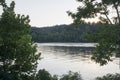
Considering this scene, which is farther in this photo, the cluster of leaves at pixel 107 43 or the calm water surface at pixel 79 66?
the calm water surface at pixel 79 66

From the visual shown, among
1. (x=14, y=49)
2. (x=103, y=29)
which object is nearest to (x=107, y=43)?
(x=103, y=29)

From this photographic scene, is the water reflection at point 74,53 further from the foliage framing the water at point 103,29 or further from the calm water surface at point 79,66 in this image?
the foliage framing the water at point 103,29

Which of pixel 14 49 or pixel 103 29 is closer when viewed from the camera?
pixel 14 49

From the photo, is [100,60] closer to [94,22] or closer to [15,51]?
[94,22]

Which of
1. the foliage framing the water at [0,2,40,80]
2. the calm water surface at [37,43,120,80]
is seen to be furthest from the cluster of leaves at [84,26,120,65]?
the calm water surface at [37,43,120,80]

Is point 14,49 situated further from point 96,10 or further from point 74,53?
point 74,53

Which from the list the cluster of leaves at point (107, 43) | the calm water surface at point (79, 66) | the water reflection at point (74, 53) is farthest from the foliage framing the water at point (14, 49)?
the water reflection at point (74, 53)

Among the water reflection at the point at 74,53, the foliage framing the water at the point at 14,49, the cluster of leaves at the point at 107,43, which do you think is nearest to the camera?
the foliage framing the water at the point at 14,49

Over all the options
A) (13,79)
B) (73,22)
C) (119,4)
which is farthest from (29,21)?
(119,4)

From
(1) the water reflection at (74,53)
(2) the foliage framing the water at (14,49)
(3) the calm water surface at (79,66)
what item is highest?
(2) the foliage framing the water at (14,49)

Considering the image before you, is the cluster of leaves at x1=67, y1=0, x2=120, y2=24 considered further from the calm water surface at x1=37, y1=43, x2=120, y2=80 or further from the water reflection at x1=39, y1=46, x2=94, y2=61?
the water reflection at x1=39, y1=46, x2=94, y2=61

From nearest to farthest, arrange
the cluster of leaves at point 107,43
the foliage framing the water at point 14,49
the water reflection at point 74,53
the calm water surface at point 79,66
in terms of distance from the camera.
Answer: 1. the foliage framing the water at point 14,49
2. the cluster of leaves at point 107,43
3. the calm water surface at point 79,66
4. the water reflection at point 74,53

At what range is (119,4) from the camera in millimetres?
30672

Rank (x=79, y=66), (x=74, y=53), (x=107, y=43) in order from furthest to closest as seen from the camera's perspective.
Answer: (x=74, y=53), (x=79, y=66), (x=107, y=43)
